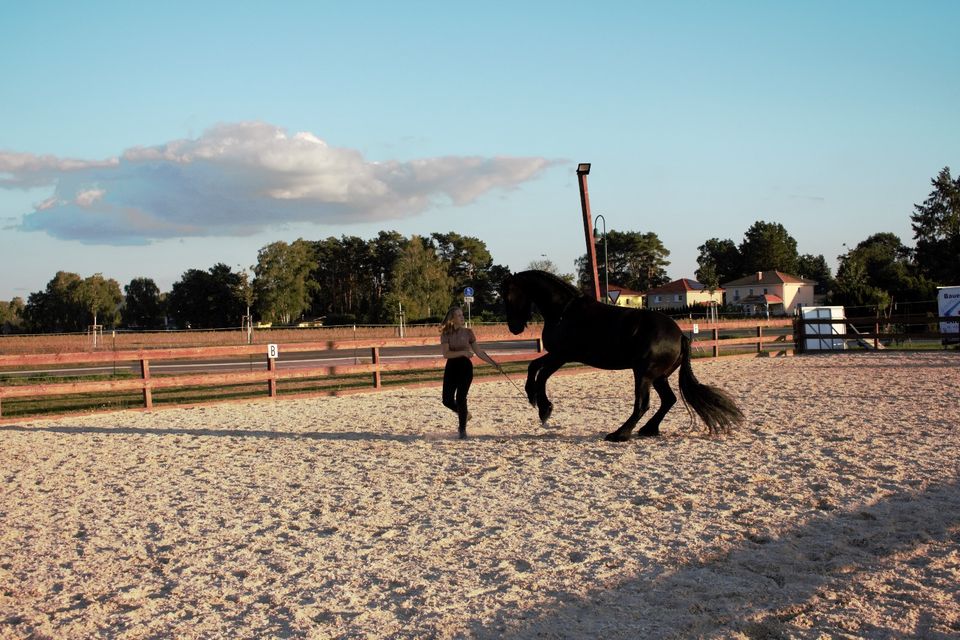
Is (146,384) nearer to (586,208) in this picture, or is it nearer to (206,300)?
(586,208)

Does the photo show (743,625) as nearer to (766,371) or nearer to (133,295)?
(766,371)

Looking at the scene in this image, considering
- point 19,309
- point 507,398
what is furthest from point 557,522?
point 19,309

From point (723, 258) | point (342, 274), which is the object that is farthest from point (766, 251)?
point (342, 274)

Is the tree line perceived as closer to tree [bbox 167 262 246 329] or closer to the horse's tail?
tree [bbox 167 262 246 329]

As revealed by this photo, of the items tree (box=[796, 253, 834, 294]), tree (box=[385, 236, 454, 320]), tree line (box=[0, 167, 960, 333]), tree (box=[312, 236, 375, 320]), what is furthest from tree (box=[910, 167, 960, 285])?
tree (box=[312, 236, 375, 320])

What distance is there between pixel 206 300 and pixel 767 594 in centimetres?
7808

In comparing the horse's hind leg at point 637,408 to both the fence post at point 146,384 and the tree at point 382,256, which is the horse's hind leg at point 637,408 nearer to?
the fence post at point 146,384

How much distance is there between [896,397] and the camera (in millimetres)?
11000

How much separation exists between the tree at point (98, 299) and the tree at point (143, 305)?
181 centimetres

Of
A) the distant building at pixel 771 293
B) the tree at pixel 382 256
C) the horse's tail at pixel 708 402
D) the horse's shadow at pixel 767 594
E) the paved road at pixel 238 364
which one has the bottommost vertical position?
the horse's shadow at pixel 767 594

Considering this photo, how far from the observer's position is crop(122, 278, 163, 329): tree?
88.8m

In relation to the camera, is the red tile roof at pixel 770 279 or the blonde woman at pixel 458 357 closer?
the blonde woman at pixel 458 357

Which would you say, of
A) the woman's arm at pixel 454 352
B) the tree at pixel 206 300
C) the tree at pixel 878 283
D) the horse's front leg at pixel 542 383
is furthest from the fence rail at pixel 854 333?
the tree at pixel 206 300

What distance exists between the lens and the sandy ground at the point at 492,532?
11.2ft
